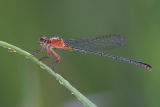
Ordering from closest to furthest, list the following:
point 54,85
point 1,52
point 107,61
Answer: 1. point 1,52
2. point 54,85
3. point 107,61

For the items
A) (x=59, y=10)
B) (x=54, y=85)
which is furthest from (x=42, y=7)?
(x=54, y=85)

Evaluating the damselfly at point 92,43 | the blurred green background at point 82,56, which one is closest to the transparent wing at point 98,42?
the damselfly at point 92,43

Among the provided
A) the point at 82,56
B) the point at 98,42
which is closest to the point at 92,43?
the point at 98,42

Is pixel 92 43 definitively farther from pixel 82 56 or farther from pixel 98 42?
pixel 82 56

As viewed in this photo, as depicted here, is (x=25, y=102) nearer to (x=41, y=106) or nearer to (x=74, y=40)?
(x=41, y=106)

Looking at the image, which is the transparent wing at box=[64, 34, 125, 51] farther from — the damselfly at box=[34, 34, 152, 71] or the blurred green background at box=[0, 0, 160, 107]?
the blurred green background at box=[0, 0, 160, 107]

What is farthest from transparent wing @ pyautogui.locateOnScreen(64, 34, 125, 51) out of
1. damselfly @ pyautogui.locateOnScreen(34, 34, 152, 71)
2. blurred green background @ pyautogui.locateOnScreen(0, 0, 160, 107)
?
blurred green background @ pyautogui.locateOnScreen(0, 0, 160, 107)
